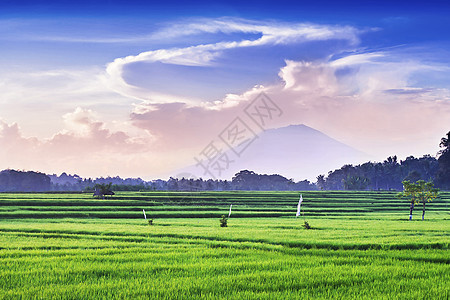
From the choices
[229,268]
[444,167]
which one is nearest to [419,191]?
[229,268]

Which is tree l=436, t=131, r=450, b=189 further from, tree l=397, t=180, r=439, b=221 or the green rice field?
the green rice field

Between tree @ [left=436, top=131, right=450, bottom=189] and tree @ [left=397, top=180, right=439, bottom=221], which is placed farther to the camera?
tree @ [left=436, top=131, right=450, bottom=189]

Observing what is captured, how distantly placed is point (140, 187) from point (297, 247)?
306ft

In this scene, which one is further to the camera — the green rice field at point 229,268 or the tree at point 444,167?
the tree at point 444,167

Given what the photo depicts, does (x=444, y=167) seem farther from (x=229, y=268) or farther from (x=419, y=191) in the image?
(x=229, y=268)

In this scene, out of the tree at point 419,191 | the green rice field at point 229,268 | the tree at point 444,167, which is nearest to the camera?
the green rice field at point 229,268

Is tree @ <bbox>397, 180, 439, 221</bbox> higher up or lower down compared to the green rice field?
higher up

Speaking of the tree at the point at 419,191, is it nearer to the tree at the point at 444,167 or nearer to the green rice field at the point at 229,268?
the green rice field at the point at 229,268

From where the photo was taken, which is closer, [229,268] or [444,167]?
[229,268]

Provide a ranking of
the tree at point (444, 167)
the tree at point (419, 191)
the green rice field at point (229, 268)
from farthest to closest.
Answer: the tree at point (444, 167) < the tree at point (419, 191) < the green rice field at point (229, 268)

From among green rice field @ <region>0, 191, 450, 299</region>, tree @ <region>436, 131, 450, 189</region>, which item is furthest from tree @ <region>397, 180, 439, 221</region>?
tree @ <region>436, 131, 450, 189</region>

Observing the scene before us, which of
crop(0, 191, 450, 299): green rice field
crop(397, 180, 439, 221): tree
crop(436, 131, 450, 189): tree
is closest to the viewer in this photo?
crop(0, 191, 450, 299): green rice field

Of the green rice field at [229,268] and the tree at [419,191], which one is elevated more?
the tree at [419,191]

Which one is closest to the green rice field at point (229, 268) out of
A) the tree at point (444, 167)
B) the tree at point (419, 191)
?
the tree at point (419, 191)
